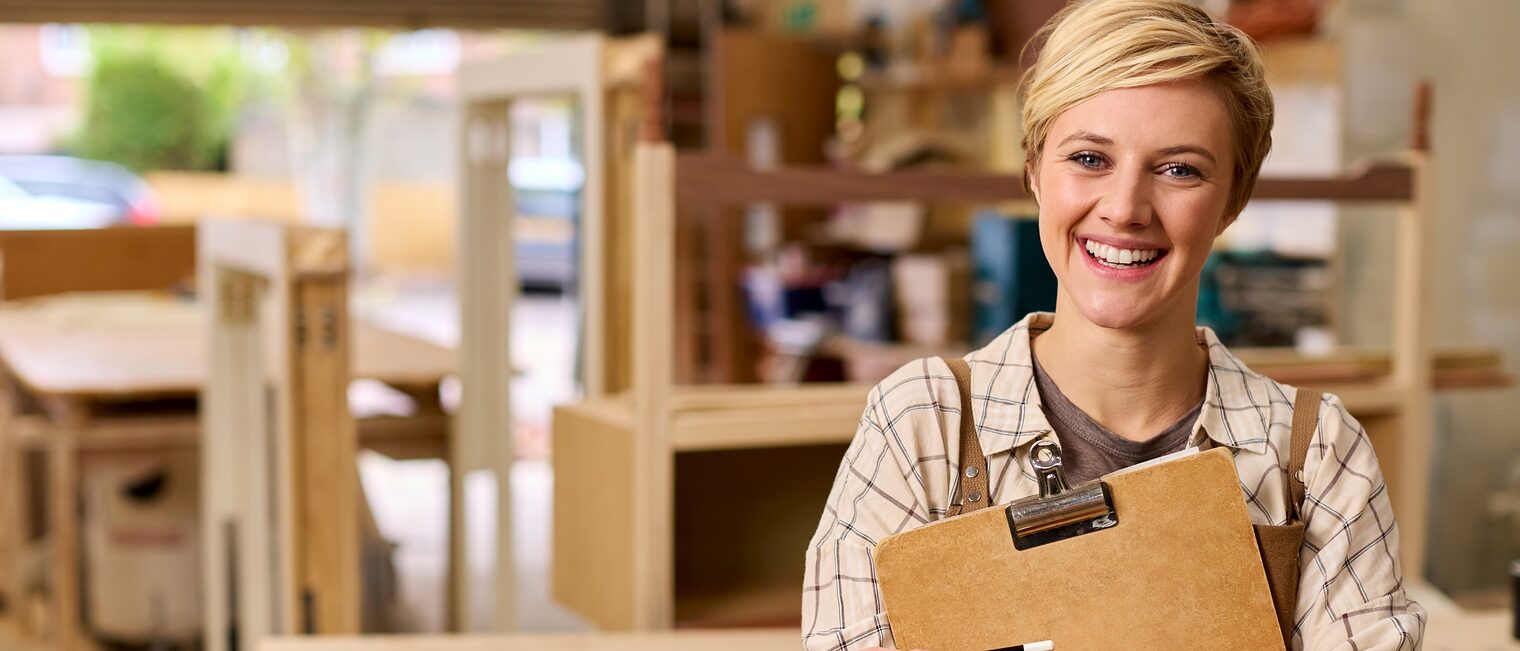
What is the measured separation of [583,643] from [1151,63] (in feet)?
4.06

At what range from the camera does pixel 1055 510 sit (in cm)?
136

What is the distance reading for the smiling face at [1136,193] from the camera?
4.30 ft

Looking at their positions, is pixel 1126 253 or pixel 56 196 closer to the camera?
pixel 1126 253

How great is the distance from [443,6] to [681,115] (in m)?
1.36

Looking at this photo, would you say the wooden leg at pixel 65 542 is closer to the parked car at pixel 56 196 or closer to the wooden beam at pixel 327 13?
the wooden beam at pixel 327 13

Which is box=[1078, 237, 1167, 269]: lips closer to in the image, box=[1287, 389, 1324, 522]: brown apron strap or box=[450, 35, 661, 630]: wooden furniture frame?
box=[1287, 389, 1324, 522]: brown apron strap

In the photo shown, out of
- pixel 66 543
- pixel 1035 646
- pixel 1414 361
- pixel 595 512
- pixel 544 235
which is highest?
pixel 1414 361

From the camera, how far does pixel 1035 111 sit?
4.55ft

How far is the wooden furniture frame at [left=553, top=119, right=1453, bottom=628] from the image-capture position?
222 centimetres

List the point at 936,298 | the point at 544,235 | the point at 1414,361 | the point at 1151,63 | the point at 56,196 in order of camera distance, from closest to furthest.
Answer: the point at 1151,63, the point at 1414,361, the point at 936,298, the point at 56,196, the point at 544,235

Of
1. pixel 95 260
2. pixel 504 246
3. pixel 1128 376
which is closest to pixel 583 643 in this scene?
pixel 1128 376

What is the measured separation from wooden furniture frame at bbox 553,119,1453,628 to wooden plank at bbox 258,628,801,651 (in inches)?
3.5

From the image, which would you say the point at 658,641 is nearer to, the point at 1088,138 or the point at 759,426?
the point at 759,426

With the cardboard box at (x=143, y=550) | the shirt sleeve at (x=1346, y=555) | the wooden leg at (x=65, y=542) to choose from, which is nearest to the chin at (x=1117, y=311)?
the shirt sleeve at (x=1346, y=555)
